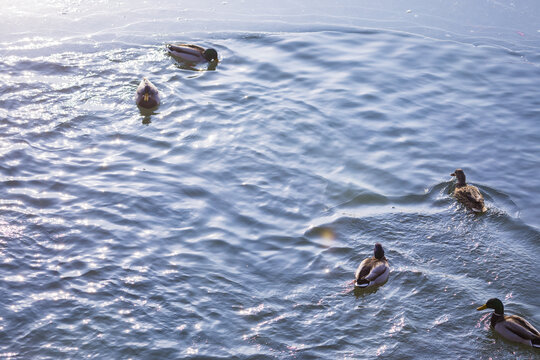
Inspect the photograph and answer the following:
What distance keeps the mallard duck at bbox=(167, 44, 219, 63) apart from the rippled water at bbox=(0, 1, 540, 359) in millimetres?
336

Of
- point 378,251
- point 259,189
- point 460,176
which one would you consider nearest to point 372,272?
point 378,251

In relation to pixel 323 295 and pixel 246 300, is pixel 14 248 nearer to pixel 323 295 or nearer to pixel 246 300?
pixel 246 300

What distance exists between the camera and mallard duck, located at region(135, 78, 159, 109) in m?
12.9

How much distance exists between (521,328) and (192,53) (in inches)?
392

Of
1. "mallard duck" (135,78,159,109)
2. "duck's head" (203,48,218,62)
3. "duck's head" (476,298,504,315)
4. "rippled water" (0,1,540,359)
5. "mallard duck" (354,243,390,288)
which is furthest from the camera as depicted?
"duck's head" (203,48,218,62)

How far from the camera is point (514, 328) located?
790cm

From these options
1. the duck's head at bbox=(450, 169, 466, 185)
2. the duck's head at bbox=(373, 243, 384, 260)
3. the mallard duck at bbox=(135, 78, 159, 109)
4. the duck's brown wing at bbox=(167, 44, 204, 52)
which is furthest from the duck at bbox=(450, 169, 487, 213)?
the duck's brown wing at bbox=(167, 44, 204, 52)

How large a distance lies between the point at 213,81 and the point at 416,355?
8.97 meters

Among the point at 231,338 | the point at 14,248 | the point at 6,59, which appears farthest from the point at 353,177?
the point at 6,59

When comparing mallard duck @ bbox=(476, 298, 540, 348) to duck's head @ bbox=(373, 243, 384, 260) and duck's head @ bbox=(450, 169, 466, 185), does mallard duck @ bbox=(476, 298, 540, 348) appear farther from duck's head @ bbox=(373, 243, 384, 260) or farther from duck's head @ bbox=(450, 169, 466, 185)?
duck's head @ bbox=(450, 169, 466, 185)

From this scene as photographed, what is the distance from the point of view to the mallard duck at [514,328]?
25.6 ft

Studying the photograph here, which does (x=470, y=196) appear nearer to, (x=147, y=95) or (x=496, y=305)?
(x=496, y=305)

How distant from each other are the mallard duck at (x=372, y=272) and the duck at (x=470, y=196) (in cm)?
232

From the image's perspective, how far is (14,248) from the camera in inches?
337
